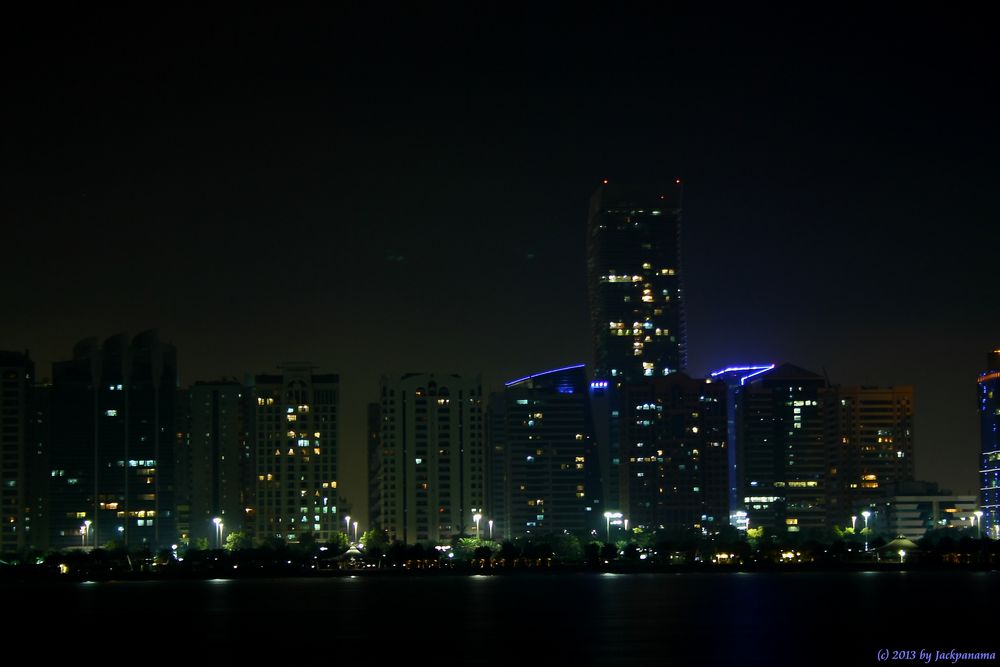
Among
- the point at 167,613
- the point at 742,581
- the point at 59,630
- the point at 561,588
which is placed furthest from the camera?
the point at 742,581

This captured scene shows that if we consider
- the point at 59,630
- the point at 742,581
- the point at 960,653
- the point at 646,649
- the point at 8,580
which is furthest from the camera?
the point at 8,580

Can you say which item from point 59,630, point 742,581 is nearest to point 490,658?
point 59,630

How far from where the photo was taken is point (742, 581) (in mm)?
157750

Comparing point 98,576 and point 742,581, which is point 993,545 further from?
point 98,576

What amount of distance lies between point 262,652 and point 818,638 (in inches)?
1174

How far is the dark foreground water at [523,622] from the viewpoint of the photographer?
7775cm

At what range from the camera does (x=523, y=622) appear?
98250mm

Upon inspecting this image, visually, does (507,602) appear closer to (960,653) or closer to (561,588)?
(561,588)

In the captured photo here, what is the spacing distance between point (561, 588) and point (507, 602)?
26096mm

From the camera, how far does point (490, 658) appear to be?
76.0 m

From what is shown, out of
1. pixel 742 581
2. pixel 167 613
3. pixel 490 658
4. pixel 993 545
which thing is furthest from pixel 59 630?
pixel 993 545

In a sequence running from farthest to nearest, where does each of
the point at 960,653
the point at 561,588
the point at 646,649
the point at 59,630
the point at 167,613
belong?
1. the point at 561,588
2. the point at 167,613
3. the point at 59,630
4. the point at 646,649
5. the point at 960,653

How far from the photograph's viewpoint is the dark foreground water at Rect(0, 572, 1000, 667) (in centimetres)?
7775

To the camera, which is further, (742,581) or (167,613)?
(742,581)
